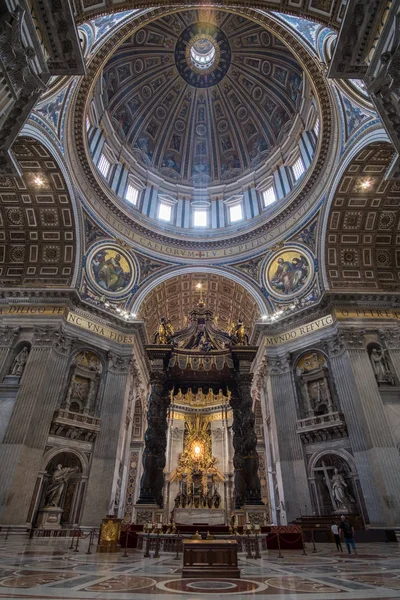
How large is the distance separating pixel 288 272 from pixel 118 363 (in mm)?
10550

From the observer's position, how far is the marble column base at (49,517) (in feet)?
40.6

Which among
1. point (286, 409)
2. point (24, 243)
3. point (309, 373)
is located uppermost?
point (24, 243)

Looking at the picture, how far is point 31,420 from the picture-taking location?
43.2ft

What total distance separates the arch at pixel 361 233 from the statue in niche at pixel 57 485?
1457cm

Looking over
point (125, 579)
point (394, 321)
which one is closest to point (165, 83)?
point (394, 321)

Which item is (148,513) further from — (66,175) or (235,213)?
(235,213)

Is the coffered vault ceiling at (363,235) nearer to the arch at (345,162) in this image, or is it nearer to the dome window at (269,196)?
the arch at (345,162)

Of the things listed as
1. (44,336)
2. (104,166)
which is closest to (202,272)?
(104,166)

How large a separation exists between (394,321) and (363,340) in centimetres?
194

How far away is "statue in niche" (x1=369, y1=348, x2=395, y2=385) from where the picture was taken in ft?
47.3

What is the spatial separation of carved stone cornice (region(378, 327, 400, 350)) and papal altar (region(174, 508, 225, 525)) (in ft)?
36.6

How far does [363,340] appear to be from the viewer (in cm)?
1530

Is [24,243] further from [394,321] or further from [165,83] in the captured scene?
[394,321]

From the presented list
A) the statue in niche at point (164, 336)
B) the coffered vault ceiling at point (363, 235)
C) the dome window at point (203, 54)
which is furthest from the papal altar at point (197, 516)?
the dome window at point (203, 54)
